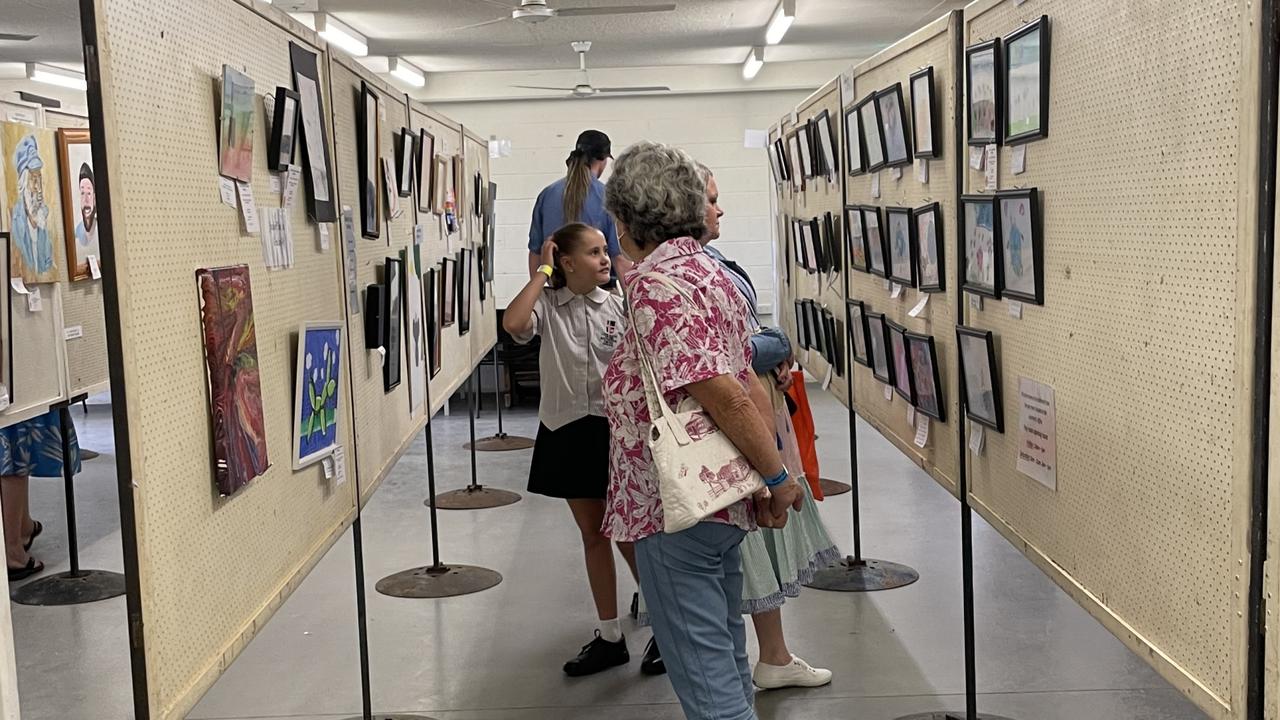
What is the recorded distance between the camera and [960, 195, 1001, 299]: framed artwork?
105 inches

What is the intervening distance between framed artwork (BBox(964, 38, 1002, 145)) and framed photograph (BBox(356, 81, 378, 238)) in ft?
5.15

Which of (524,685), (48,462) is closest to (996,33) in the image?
(524,685)

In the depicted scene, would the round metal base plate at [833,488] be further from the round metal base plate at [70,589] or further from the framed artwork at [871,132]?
the round metal base plate at [70,589]

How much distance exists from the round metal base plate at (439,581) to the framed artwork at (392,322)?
1472mm

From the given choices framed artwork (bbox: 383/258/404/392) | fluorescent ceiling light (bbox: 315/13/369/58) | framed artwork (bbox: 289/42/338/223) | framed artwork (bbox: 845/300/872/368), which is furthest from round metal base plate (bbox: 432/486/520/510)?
framed artwork (bbox: 289/42/338/223)

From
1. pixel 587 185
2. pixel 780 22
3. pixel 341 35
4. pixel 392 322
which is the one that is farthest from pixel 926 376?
pixel 341 35

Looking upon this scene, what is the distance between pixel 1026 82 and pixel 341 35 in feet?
24.5

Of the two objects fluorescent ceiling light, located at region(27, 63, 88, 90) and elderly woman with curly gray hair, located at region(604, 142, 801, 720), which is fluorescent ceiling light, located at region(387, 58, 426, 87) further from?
elderly woman with curly gray hair, located at region(604, 142, 801, 720)

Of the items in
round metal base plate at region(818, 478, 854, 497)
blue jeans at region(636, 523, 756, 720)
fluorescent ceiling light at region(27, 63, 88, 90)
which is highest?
fluorescent ceiling light at region(27, 63, 88, 90)

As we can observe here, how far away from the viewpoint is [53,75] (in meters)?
10.5

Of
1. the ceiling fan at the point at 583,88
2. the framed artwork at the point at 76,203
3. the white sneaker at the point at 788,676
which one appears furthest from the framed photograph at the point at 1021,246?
the ceiling fan at the point at 583,88

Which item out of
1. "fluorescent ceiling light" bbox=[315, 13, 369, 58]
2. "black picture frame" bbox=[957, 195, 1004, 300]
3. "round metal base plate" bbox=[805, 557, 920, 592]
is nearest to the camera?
"black picture frame" bbox=[957, 195, 1004, 300]

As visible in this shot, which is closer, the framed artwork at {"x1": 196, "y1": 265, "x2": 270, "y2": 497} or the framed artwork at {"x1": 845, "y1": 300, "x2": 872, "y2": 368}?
the framed artwork at {"x1": 196, "y1": 265, "x2": 270, "y2": 497}

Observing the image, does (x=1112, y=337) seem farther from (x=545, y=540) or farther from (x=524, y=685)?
(x=545, y=540)
